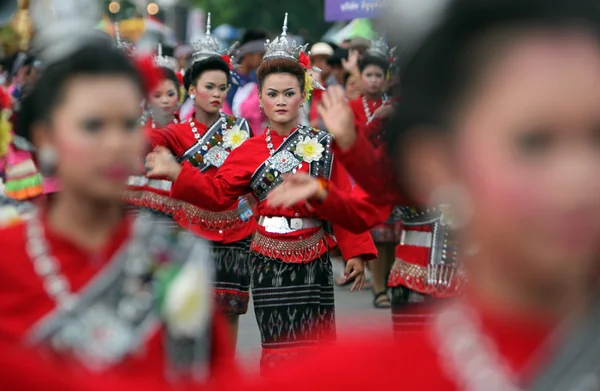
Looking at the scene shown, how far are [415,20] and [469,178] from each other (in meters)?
0.24

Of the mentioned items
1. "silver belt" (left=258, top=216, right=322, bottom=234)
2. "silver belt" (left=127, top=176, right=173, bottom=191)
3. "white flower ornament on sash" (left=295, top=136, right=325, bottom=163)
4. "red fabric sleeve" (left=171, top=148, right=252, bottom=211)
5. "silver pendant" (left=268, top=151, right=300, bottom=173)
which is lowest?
"silver belt" (left=127, top=176, right=173, bottom=191)

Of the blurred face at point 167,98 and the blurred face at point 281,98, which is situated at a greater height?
the blurred face at point 281,98

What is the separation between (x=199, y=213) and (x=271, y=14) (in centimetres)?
2964

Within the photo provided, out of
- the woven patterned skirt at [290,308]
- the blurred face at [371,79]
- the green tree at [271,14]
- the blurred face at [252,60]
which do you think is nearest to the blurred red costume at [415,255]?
the woven patterned skirt at [290,308]

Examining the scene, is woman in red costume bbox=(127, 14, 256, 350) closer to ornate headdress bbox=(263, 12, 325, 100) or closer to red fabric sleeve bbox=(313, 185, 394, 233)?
ornate headdress bbox=(263, 12, 325, 100)

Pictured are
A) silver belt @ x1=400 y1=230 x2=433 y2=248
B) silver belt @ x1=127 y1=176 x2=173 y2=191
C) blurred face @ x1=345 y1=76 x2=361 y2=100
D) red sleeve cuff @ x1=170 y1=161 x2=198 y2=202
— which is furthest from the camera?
blurred face @ x1=345 y1=76 x2=361 y2=100

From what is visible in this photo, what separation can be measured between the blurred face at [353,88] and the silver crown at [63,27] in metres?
9.50

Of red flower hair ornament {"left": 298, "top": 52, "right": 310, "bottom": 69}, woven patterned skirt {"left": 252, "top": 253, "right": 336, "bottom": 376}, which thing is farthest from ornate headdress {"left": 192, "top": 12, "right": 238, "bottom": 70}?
woven patterned skirt {"left": 252, "top": 253, "right": 336, "bottom": 376}

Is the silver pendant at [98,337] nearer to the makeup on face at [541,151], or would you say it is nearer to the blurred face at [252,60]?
the makeup on face at [541,151]

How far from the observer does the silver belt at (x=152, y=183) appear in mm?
7936

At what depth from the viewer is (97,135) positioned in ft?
8.07

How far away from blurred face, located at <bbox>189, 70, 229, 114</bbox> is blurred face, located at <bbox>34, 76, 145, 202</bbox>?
5.43m

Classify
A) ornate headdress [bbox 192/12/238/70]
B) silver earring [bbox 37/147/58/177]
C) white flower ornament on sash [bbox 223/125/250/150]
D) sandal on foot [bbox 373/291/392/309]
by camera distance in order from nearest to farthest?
silver earring [bbox 37/147/58/177] < white flower ornament on sash [bbox 223/125/250/150] < ornate headdress [bbox 192/12/238/70] < sandal on foot [bbox 373/291/392/309]

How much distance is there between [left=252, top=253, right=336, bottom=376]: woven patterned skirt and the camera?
609cm
